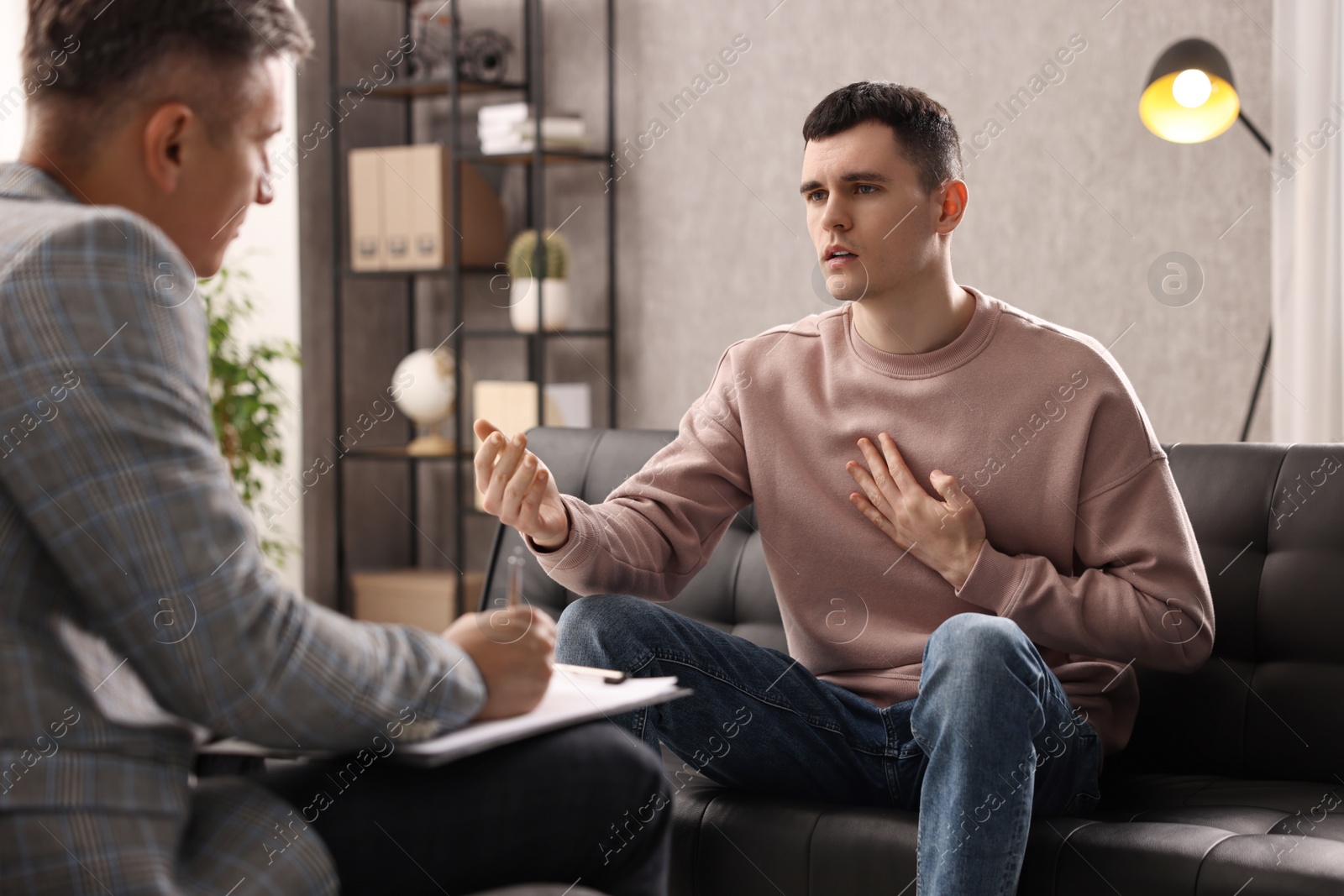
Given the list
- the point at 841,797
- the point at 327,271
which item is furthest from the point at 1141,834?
the point at 327,271

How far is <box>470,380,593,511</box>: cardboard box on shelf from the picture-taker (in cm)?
357

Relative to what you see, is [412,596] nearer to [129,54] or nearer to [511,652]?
[511,652]

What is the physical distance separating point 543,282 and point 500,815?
107 inches

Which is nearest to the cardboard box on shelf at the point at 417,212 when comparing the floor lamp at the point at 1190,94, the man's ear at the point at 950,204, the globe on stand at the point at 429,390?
the globe on stand at the point at 429,390

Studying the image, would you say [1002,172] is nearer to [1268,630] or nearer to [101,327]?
[1268,630]

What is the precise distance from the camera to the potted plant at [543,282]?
12.0ft

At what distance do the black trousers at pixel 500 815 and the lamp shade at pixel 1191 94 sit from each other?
6.02 ft

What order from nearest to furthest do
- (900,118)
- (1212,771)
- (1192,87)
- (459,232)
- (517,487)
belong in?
(517,487) → (1212,771) → (900,118) → (1192,87) → (459,232)

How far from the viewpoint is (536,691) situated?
103 cm

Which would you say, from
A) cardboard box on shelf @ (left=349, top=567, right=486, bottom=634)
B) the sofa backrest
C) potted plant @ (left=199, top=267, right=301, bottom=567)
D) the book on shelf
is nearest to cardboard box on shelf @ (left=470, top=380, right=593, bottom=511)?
cardboard box on shelf @ (left=349, top=567, right=486, bottom=634)

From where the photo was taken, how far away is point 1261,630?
175 cm

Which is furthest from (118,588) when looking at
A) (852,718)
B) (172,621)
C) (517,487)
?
(852,718)

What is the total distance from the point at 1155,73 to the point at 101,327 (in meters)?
2.11

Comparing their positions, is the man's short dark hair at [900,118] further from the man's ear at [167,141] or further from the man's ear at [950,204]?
the man's ear at [167,141]
